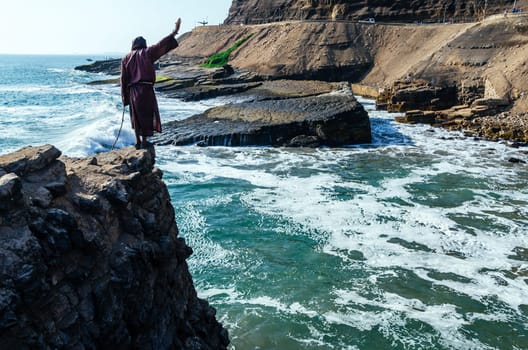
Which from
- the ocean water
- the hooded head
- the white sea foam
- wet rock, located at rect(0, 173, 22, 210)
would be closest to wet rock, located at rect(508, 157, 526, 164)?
the ocean water

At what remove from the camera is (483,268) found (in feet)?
A: 27.7

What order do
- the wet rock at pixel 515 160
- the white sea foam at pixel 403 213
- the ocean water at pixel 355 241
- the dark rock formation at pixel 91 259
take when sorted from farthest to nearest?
1. the wet rock at pixel 515 160
2. the white sea foam at pixel 403 213
3. the ocean water at pixel 355 241
4. the dark rock formation at pixel 91 259

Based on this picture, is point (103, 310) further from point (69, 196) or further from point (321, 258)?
point (321, 258)

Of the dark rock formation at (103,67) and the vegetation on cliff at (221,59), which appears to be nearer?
the vegetation on cliff at (221,59)

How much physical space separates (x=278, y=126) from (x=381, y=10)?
34.7 metres

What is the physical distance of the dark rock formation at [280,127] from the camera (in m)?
19.9

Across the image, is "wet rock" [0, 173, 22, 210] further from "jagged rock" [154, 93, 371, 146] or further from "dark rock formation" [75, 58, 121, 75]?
"dark rock formation" [75, 58, 121, 75]

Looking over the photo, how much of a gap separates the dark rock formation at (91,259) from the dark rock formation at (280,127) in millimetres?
15119

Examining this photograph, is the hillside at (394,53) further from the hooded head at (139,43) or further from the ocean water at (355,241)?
the hooded head at (139,43)

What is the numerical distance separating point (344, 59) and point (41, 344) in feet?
130

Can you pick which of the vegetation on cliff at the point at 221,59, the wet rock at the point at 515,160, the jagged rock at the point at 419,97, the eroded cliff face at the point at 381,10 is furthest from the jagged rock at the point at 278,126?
the eroded cliff face at the point at 381,10

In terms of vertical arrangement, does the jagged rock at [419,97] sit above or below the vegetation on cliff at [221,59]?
below

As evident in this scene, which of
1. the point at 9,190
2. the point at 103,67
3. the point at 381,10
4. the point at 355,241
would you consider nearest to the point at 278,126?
the point at 355,241

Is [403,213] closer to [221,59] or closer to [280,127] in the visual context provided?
[280,127]
